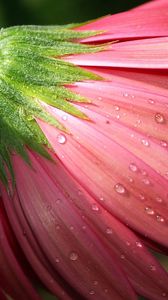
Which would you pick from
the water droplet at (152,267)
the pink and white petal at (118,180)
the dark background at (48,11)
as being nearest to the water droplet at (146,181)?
the pink and white petal at (118,180)

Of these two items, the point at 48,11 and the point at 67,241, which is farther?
the point at 48,11

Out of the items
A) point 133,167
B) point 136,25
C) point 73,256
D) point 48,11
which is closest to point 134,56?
point 136,25

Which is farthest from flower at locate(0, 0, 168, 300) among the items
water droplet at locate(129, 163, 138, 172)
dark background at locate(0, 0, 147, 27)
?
dark background at locate(0, 0, 147, 27)

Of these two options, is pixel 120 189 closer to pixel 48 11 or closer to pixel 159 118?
pixel 159 118

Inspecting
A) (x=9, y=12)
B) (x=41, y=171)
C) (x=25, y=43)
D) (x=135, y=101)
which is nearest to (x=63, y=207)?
(x=41, y=171)

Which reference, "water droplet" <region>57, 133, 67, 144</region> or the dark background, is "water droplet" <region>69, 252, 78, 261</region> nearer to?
"water droplet" <region>57, 133, 67, 144</region>
